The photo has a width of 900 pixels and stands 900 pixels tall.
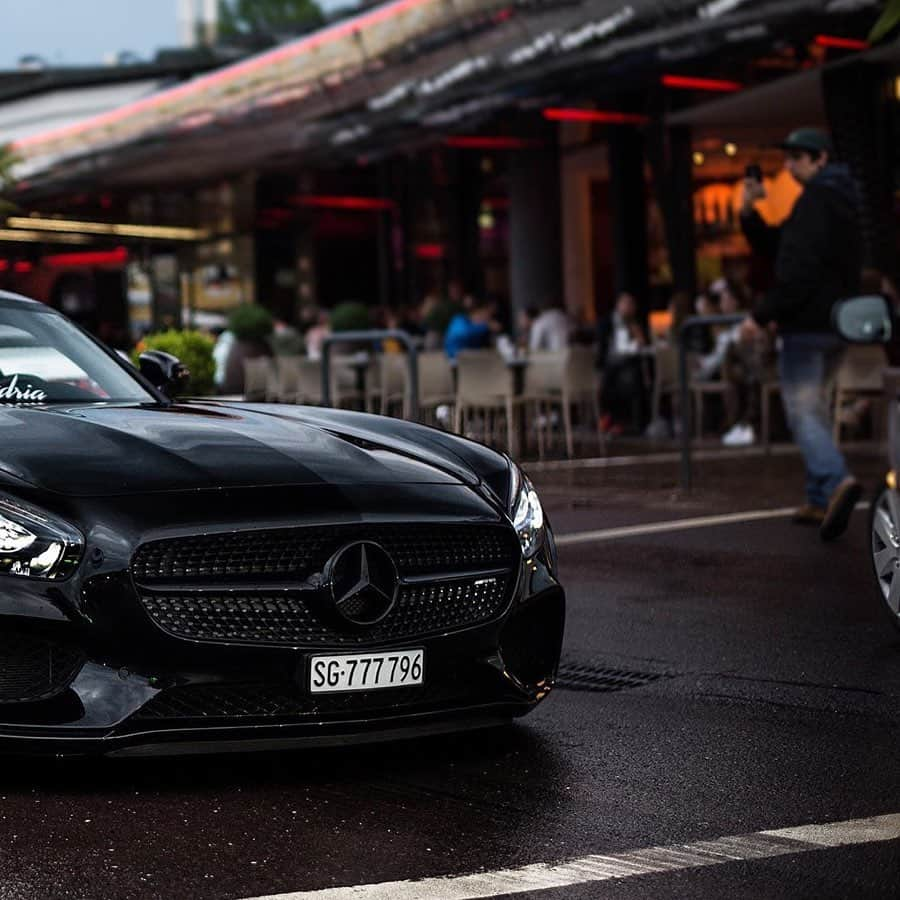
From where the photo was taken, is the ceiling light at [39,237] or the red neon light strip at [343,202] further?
the ceiling light at [39,237]

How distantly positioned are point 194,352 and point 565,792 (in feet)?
41.2

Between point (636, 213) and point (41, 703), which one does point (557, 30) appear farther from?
point (41, 703)

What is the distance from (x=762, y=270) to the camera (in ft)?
88.9

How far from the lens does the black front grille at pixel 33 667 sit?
4.68 m

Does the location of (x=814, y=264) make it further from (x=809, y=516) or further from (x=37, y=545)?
(x=37, y=545)

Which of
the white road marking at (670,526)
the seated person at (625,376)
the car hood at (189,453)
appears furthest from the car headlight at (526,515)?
the seated person at (625,376)

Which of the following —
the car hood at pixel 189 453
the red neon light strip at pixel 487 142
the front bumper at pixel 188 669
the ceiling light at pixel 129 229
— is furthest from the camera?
the ceiling light at pixel 129 229

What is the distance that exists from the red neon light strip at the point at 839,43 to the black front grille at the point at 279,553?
51.2ft

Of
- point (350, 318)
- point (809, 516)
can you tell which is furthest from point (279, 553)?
point (350, 318)

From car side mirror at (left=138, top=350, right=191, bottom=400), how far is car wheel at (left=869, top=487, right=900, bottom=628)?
8.54 feet

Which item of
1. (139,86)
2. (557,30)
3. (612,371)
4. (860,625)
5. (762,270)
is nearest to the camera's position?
(860,625)

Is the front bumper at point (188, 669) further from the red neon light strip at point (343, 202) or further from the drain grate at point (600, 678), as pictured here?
the red neon light strip at point (343, 202)

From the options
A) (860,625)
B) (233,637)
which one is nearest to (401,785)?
(233,637)

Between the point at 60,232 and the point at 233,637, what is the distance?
117 feet
